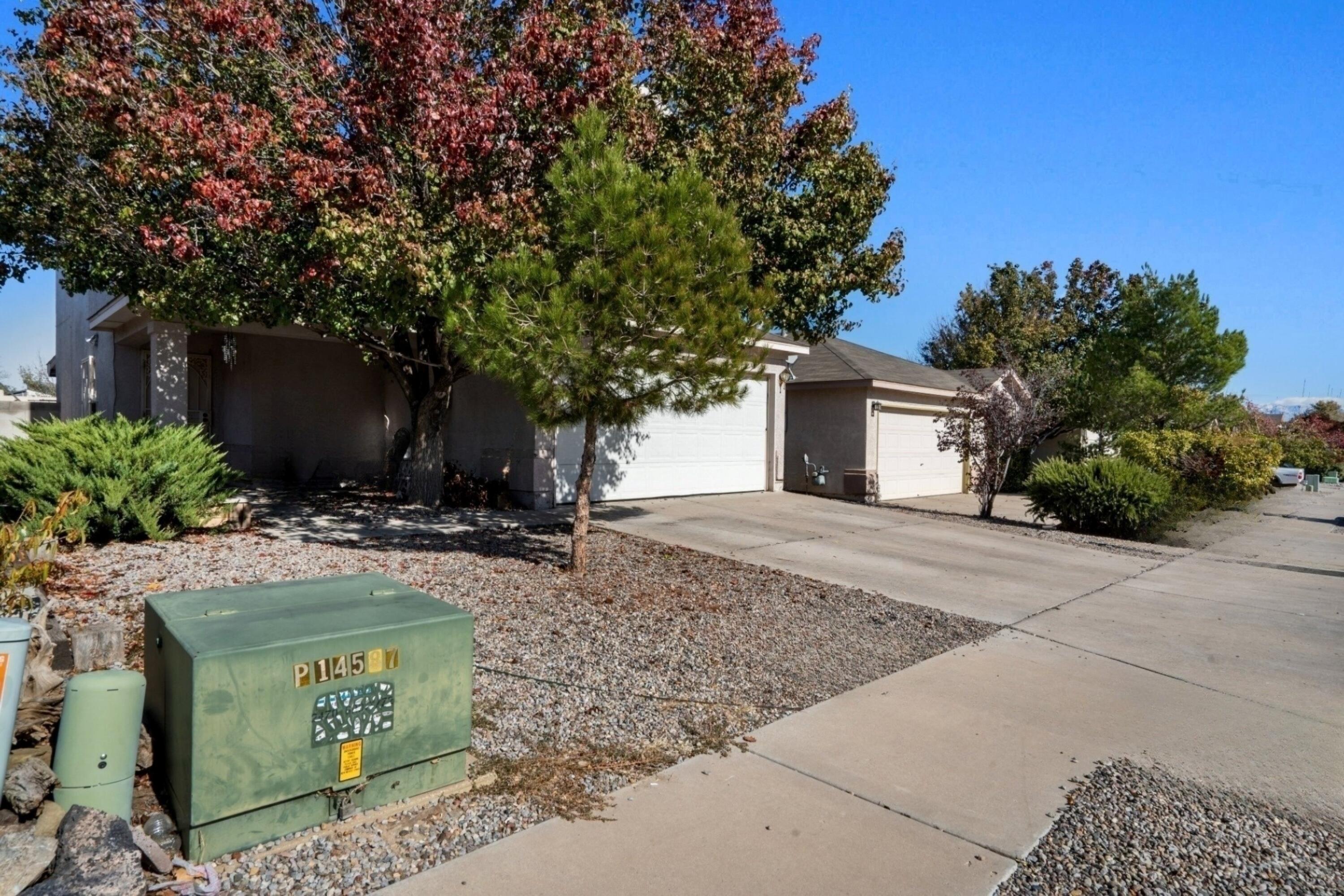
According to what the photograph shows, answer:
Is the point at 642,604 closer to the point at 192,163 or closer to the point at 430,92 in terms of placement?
the point at 430,92

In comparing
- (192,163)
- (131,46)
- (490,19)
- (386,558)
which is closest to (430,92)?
(490,19)

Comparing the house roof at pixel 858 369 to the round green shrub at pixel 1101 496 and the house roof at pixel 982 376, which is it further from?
the round green shrub at pixel 1101 496

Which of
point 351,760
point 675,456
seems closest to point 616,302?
point 351,760

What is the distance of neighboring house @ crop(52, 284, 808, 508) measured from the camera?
44.4ft

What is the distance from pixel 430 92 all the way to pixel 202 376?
409 inches

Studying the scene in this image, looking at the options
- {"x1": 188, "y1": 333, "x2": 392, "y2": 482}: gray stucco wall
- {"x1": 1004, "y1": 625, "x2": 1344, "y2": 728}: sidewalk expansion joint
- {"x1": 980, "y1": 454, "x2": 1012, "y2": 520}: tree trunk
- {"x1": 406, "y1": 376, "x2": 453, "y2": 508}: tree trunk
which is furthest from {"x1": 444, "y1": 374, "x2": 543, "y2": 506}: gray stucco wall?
{"x1": 980, "y1": 454, "x2": 1012, "y2": 520}: tree trunk

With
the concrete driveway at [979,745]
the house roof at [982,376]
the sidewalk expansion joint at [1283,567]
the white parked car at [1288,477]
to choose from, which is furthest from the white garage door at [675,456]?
the white parked car at [1288,477]

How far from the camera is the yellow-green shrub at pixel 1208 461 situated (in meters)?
17.4

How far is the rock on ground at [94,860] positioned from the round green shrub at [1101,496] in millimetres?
14327

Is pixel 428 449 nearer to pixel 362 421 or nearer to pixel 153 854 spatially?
pixel 362 421

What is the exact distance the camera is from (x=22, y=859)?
2.67 meters

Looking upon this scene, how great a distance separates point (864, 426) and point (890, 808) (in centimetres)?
1449

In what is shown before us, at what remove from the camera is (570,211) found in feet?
24.0

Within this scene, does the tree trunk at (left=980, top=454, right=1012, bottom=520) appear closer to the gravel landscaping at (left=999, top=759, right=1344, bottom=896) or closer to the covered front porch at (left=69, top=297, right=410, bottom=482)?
the covered front porch at (left=69, top=297, right=410, bottom=482)
